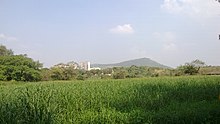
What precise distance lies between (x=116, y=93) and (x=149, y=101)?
344 cm

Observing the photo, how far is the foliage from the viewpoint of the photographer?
56219 millimetres

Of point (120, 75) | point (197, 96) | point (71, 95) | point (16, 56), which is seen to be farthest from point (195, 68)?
point (71, 95)

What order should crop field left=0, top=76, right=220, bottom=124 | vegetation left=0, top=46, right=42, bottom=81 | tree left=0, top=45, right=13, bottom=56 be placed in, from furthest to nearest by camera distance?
tree left=0, top=45, right=13, bottom=56 < vegetation left=0, top=46, right=42, bottom=81 < crop field left=0, top=76, right=220, bottom=124

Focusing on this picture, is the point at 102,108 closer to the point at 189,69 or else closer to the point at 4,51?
the point at 189,69

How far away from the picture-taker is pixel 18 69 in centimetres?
5681

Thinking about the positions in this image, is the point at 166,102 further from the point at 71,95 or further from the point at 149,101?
the point at 71,95

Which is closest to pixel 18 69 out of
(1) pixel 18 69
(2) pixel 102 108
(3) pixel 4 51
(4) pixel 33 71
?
(1) pixel 18 69

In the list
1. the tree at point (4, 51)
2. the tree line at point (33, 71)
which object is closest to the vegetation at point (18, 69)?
the tree line at point (33, 71)

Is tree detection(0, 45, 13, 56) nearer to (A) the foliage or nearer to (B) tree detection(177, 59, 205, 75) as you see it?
(A) the foliage

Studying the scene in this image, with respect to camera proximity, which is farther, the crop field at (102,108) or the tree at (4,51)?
the tree at (4,51)

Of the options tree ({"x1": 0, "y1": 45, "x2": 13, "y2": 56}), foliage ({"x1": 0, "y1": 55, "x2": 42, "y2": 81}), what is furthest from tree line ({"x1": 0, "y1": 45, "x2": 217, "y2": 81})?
tree ({"x1": 0, "y1": 45, "x2": 13, "y2": 56})

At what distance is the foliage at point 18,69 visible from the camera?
5622 centimetres

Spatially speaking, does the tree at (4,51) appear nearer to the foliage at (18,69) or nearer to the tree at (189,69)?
the foliage at (18,69)

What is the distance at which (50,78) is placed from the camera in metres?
61.3
